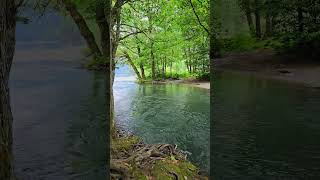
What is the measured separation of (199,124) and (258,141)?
7.03 feet

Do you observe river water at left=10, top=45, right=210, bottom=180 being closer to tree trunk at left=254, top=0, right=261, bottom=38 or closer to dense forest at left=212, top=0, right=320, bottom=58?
dense forest at left=212, top=0, right=320, bottom=58

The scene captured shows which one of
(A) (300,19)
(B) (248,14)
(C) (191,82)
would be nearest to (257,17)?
(B) (248,14)

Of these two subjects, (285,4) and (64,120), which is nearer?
(285,4)

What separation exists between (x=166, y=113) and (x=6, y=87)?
297 centimetres

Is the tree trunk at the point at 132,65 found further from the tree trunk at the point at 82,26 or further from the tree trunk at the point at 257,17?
the tree trunk at the point at 257,17

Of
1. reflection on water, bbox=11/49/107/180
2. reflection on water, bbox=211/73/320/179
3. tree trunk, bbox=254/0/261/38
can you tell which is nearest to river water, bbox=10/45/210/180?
reflection on water, bbox=11/49/107/180

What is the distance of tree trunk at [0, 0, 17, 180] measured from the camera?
291 centimetres

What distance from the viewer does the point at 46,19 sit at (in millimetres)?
3514

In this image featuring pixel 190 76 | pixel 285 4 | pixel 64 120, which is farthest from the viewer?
pixel 190 76

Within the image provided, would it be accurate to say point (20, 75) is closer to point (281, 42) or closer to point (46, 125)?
point (46, 125)

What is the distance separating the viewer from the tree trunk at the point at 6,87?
115 inches

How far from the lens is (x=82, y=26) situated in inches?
149

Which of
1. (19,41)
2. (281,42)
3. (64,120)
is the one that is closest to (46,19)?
(19,41)

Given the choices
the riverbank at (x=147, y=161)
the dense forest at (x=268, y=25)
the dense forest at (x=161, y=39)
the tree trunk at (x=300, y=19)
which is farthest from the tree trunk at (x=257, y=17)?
the riverbank at (x=147, y=161)
